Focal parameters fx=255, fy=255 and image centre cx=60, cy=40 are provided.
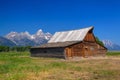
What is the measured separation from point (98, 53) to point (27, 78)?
4493cm

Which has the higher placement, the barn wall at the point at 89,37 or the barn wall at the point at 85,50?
the barn wall at the point at 89,37

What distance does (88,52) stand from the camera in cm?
6091

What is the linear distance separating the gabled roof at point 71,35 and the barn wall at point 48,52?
14.6 feet

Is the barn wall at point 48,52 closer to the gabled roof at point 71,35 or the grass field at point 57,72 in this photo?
the gabled roof at point 71,35

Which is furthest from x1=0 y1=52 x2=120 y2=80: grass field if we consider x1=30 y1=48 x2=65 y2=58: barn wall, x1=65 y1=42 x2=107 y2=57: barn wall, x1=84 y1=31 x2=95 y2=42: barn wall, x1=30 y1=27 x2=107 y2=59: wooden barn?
x1=84 y1=31 x2=95 y2=42: barn wall

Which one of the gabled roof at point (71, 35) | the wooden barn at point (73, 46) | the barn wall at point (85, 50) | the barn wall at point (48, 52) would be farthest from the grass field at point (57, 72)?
the gabled roof at point (71, 35)

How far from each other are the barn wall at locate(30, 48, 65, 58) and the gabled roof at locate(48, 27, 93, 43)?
14.6ft

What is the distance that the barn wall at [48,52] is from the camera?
56.7 m

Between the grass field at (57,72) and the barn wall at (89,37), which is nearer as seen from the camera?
A: the grass field at (57,72)

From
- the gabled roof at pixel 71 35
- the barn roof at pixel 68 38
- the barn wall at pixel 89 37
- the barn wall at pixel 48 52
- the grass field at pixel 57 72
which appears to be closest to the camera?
the grass field at pixel 57 72

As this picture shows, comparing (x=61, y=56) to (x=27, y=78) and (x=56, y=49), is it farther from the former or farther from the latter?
(x=27, y=78)

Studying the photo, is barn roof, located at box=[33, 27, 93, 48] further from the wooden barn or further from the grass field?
the grass field

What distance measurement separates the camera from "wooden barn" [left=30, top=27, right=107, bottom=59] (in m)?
56.3

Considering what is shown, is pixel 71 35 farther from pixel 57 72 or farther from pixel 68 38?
pixel 57 72
